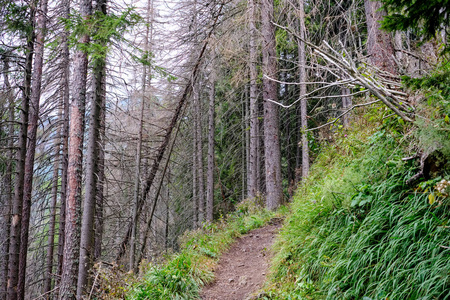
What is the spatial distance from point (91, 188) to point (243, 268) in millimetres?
3770

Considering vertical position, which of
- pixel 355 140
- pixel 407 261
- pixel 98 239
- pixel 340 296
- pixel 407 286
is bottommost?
pixel 98 239

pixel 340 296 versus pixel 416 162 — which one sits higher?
pixel 416 162

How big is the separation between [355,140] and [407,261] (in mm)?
3040

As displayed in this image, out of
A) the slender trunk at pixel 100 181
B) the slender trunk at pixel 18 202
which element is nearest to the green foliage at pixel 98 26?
the slender trunk at pixel 100 181

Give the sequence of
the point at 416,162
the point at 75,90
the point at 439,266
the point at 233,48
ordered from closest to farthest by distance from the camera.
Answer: the point at 439,266
the point at 416,162
the point at 75,90
the point at 233,48

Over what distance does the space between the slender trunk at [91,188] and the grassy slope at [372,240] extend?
4120mm

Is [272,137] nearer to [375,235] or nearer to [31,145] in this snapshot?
[375,235]

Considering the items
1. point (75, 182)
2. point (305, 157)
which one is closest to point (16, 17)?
point (75, 182)

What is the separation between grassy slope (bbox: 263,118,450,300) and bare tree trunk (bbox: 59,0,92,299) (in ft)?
14.8

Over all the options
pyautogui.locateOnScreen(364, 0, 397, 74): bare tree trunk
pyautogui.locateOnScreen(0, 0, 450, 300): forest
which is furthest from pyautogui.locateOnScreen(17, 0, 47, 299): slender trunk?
pyautogui.locateOnScreen(364, 0, 397, 74): bare tree trunk

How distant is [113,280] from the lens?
16.9 ft

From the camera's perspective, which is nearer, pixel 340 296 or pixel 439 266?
pixel 439 266

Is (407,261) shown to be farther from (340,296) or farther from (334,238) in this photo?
(334,238)

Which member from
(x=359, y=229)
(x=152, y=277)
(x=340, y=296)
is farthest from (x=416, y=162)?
(x=152, y=277)
